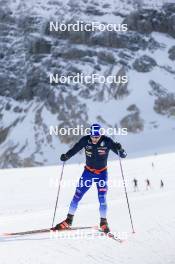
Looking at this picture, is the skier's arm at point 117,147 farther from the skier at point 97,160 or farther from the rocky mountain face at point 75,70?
the rocky mountain face at point 75,70

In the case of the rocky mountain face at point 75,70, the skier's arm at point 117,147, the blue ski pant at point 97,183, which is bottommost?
the blue ski pant at point 97,183

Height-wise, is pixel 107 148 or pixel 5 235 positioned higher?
pixel 107 148

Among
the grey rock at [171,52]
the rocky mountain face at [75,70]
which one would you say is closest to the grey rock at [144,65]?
the rocky mountain face at [75,70]

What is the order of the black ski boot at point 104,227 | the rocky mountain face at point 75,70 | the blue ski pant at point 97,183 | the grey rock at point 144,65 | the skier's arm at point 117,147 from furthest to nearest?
the grey rock at point 144,65 < the rocky mountain face at point 75,70 < the blue ski pant at point 97,183 < the skier's arm at point 117,147 < the black ski boot at point 104,227

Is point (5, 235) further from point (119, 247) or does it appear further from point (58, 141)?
point (58, 141)

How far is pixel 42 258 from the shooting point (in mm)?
9500

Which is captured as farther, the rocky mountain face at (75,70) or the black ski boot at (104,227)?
the rocky mountain face at (75,70)

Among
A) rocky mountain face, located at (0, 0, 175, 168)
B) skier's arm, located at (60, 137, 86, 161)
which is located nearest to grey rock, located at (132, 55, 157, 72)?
rocky mountain face, located at (0, 0, 175, 168)

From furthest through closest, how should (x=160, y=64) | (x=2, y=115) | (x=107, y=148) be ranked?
(x=160, y=64) → (x=2, y=115) → (x=107, y=148)

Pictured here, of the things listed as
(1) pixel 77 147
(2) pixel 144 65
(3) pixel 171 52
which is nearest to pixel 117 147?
(1) pixel 77 147

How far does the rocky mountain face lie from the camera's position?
388 ft

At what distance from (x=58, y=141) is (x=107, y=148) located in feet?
334

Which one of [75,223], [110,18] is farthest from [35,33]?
[75,223]

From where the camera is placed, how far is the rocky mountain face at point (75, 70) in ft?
388
